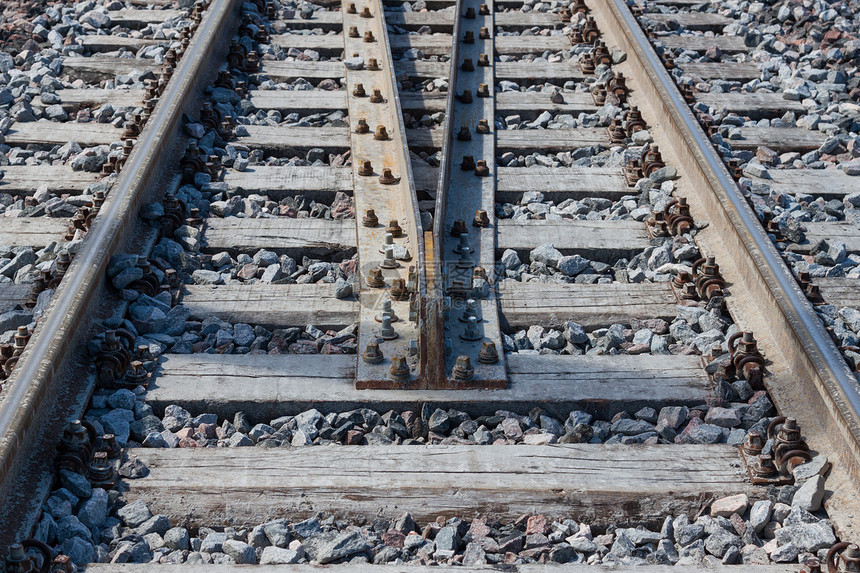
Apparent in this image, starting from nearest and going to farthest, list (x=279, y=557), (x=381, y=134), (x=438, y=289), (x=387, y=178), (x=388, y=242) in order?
(x=279, y=557) → (x=438, y=289) → (x=388, y=242) → (x=387, y=178) → (x=381, y=134)

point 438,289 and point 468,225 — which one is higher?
point 438,289

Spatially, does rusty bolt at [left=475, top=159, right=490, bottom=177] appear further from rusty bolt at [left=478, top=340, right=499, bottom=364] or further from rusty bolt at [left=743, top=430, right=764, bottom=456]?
rusty bolt at [left=743, top=430, right=764, bottom=456]

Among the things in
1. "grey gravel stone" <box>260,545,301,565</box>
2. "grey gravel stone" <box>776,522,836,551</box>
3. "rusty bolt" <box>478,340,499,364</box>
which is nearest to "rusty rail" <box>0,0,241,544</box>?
"grey gravel stone" <box>260,545,301,565</box>

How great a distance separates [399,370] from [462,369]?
23 centimetres

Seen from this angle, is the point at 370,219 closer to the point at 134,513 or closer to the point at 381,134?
the point at 381,134

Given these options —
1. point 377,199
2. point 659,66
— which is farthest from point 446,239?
point 659,66

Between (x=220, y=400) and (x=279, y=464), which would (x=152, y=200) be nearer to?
(x=220, y=400)

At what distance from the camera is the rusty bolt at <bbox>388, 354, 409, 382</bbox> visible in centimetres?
418

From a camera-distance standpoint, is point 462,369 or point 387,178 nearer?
point 462,369

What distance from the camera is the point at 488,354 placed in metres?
4.30

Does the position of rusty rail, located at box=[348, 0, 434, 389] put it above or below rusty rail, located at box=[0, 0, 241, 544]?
below

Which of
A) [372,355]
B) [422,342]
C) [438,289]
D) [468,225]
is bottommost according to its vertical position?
[468,225]

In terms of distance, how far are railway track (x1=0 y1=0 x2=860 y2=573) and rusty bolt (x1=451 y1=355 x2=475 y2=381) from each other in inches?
0.5

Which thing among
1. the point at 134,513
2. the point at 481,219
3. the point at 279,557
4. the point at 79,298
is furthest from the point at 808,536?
the point at 79,298
